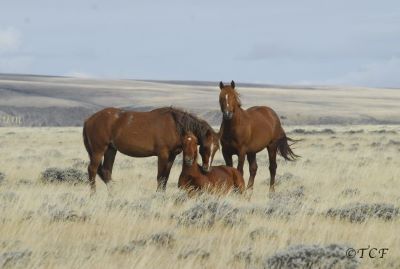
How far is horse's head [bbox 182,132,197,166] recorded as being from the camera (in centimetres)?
1137

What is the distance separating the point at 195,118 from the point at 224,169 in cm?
113

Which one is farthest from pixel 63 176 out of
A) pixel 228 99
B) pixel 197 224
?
pixel 197 224

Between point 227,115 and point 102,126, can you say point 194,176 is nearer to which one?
point 227,115

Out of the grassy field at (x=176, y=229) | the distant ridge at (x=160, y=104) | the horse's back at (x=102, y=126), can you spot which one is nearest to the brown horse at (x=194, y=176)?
the grassy field at (x=176, y=229)

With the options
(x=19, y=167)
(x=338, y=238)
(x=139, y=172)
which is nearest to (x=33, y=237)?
(x=338, y=238)

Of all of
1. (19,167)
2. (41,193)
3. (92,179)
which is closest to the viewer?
(41,193)

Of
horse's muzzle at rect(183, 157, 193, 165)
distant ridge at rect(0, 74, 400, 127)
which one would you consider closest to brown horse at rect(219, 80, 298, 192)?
horse's muzzle at rect(183, 157, 193, 165)

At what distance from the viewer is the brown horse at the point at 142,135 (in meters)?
12.7

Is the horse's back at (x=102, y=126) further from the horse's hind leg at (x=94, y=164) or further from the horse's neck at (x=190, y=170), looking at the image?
the horse's neck at (x=190, y=170)

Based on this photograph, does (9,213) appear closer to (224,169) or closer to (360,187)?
(224,169)

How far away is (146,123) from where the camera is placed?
43.2ft

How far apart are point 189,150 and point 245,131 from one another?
108 inches

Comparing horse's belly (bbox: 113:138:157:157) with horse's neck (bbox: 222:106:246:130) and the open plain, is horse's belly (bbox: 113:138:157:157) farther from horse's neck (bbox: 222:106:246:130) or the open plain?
horse's neck (bbox: 222:106:246:130)

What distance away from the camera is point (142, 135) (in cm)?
1313
